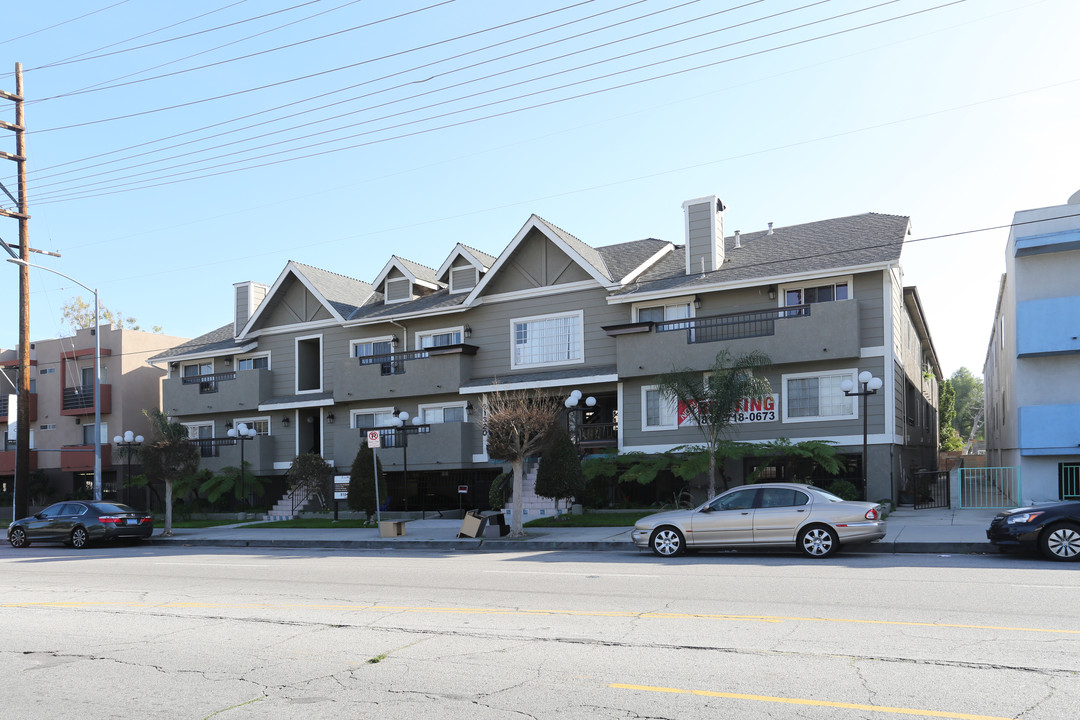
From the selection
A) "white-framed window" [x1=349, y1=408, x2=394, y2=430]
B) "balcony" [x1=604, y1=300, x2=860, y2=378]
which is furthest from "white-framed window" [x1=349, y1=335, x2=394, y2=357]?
"balcony" [x1=604, y1=300, x2=860, y2=378]

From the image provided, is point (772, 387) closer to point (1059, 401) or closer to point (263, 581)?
point (1059, 401)

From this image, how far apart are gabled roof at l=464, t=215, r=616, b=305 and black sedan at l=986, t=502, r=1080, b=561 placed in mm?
15496

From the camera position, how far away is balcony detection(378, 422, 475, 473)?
31.2m

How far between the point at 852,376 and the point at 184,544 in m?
19.6

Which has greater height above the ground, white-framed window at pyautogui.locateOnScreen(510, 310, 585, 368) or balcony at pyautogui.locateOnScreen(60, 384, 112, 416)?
white-framed window at pyautogui.locateOnScreen(510, 310, 585, 368)

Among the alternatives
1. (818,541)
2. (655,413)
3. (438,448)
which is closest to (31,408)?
(438,448)

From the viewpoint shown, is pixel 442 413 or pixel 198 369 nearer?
pixel 442 413

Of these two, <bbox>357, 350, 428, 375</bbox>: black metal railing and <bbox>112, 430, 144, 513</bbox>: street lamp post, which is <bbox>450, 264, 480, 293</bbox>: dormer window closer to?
<bbox>357, 350, 428, 375</bbox>: black metal railing

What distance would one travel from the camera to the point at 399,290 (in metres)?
35.3

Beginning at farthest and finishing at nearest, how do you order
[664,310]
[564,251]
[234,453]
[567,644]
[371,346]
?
[234,453]
[371,346]
[564,251]
[664,310]
[567,644]

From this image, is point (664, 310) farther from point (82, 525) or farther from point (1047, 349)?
point (82, 525)

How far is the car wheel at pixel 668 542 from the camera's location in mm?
17328

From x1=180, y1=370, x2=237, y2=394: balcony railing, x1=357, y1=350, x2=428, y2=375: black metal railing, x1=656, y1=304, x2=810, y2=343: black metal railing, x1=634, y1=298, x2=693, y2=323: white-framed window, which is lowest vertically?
x1=180, y1=370, x2=237, y2=394: balcony railing

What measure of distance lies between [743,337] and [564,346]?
6.49 metres
